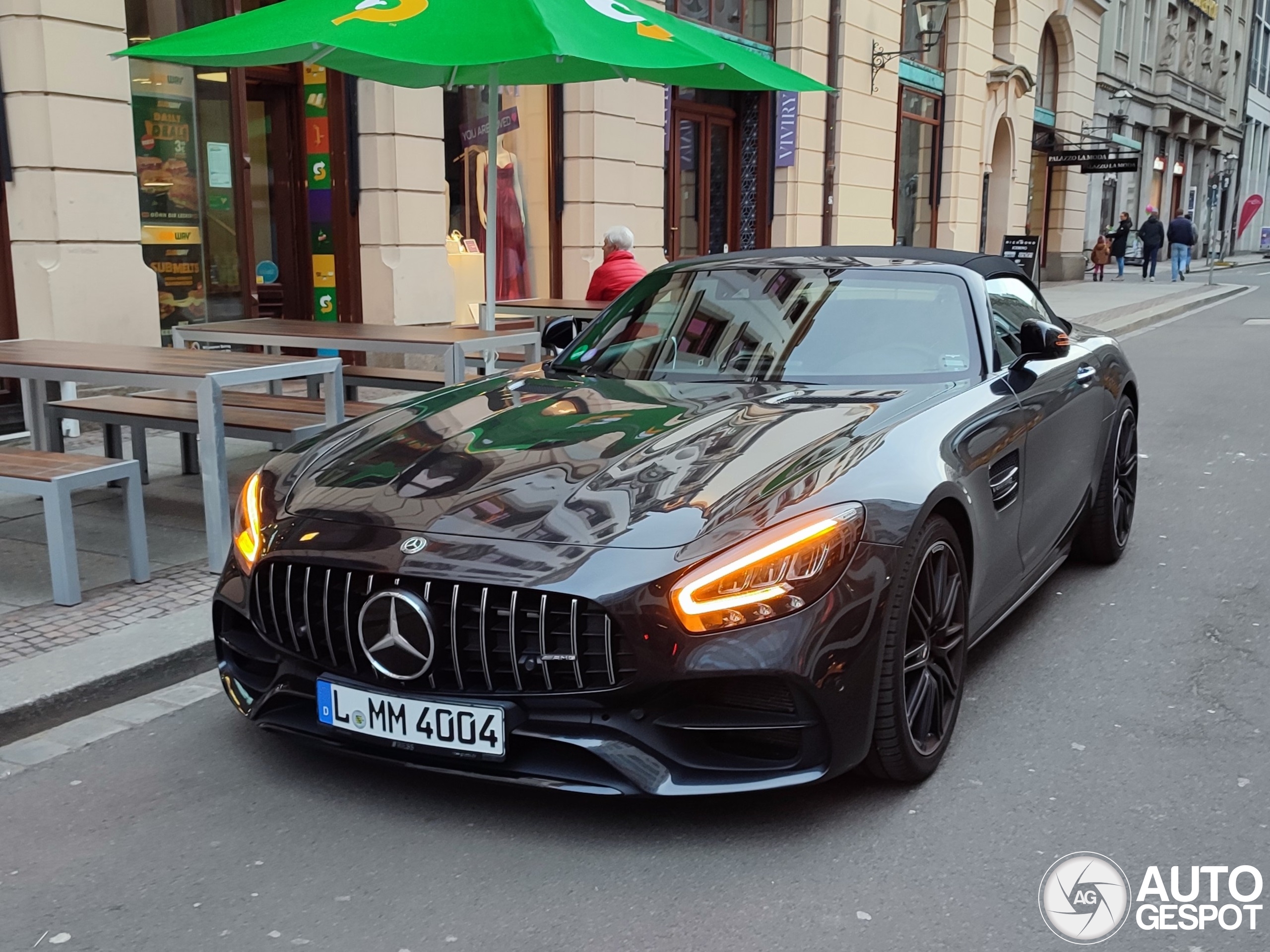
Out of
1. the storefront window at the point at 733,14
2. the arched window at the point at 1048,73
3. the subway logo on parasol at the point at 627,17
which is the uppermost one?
the arched window at the point at 1048,73

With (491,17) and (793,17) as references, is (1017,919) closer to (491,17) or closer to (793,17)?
(491,17)

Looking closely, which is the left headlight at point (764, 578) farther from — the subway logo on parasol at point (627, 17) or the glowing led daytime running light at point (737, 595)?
the subway logo on parasol at point (627, 17)

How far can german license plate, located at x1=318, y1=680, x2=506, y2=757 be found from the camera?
285 centimetres

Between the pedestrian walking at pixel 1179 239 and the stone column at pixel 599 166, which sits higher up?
the stone column at pixel 599 166

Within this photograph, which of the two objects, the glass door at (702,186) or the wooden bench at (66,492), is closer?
the wooden bench at (66,492)


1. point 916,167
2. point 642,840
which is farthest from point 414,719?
point 916,167

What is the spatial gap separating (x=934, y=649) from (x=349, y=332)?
17.0ft

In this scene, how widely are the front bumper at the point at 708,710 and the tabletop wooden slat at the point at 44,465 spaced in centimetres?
243

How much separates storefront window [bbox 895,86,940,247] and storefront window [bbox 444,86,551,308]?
33.3ft

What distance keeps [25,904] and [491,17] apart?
4.29 m

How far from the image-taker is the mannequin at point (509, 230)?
13.0 meters

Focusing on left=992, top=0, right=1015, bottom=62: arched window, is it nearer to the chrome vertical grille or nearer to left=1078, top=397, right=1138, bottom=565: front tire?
left=1078, top=397, right=1138, bottom=565: front tire

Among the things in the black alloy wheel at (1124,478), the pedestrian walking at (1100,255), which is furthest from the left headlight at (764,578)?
the pedestrian walking at (1100,255)

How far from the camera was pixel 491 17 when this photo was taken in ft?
18.7
